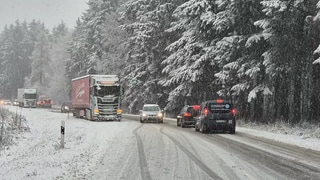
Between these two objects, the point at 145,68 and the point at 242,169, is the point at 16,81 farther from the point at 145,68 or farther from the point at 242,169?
the point at 242,169

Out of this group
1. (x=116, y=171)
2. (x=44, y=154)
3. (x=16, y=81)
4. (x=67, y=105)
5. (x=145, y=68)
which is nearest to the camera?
(x=116, y=171)

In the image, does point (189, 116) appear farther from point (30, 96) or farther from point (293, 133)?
point (30, 96)

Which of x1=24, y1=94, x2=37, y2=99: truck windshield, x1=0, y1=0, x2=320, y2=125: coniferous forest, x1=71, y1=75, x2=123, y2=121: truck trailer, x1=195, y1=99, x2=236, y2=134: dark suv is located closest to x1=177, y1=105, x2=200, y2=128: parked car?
x1=0, y1=0, x2=320, y2=125: coniferous forest

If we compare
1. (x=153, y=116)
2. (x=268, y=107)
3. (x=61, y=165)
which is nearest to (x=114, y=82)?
(x=153, y=116)

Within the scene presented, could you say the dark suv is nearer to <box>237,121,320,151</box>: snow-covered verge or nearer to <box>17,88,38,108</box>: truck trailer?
<box>237,121,320,151</box>: snow-covered verge

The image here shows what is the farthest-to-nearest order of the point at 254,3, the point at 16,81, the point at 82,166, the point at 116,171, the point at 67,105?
1. the point at 16,81
2. the point at 67,105
3. the point at 254,3
4. the point at 82,166
5. the point at 116,171

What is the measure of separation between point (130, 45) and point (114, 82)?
1661 cm

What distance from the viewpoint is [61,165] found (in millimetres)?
11617

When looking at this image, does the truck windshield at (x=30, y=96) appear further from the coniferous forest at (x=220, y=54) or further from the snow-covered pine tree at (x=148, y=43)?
the snow-covered pine tree at (x=148, y=43)

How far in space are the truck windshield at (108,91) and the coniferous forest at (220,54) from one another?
16.8 feet

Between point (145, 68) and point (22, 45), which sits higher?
point (22, 45)

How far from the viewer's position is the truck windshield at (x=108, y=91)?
120 feet

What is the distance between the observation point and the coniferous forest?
83.4ft

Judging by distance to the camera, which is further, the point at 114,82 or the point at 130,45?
the point at 130,45
